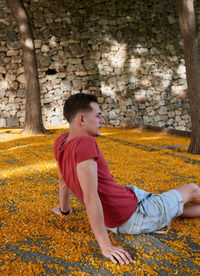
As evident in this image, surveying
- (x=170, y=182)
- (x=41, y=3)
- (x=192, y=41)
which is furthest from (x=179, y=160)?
(x=41, y=3)

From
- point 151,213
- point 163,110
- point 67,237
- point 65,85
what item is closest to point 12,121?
point 65,85

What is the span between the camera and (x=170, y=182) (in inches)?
146

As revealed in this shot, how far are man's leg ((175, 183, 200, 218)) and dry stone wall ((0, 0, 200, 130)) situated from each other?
9113mm

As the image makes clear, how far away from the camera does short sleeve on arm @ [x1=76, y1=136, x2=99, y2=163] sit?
1.65 meters

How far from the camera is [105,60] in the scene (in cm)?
1152

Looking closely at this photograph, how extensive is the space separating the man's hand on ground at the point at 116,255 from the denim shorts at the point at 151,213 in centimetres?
35

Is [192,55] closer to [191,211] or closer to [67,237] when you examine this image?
[191,211]

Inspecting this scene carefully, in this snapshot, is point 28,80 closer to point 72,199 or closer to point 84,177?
point 72,199

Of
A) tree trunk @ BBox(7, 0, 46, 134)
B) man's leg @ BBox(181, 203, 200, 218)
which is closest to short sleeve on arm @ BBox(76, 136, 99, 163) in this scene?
man's leg @ BBox(181, 203, 200, 218)

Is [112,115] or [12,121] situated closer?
[12,121]

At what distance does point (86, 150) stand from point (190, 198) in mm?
1198

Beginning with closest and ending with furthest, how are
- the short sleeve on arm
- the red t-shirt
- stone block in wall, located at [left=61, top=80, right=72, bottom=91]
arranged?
the short sleeve on arm, the red t-shirt, stone block in wall, located at [left=61, top=80, right=72, bottom=91]

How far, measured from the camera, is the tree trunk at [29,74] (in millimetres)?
8227

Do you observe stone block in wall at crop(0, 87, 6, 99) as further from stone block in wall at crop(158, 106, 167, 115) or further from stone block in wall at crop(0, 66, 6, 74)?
stone block in wall at crop(158, 106, 167, 115)
